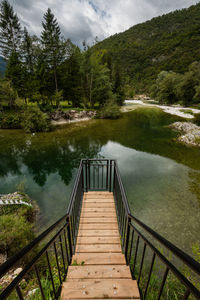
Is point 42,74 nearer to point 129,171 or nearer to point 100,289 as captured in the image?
point 129,171

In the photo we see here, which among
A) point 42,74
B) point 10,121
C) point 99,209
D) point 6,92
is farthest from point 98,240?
point 42,74

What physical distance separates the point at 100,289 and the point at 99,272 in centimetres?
37

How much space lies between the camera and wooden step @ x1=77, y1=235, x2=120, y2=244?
2.99m

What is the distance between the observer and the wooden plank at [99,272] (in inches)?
82.1

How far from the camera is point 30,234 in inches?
168

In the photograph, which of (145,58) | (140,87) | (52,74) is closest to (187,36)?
(145,58)

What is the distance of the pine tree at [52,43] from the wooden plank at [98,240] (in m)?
25.3

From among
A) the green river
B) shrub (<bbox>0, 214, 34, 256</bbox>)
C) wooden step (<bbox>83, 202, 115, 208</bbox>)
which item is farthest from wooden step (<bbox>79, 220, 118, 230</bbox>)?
the green river

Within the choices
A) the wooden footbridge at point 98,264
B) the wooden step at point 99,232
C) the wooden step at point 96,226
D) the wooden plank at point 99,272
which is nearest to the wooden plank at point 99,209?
the wooden footbridge at point 98,264

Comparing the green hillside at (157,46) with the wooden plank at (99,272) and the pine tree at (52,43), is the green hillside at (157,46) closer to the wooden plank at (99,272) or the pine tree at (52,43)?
the pine tree at (52,43)

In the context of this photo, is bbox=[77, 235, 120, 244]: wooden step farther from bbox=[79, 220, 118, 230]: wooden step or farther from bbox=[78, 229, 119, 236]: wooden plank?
bbox=[79, 220, 118, 230]: wooden step

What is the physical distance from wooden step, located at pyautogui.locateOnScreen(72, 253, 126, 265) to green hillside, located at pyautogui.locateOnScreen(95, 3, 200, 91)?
81659mm

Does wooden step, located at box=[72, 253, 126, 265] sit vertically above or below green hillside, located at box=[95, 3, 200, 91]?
below

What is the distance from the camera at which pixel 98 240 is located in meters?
3.03
